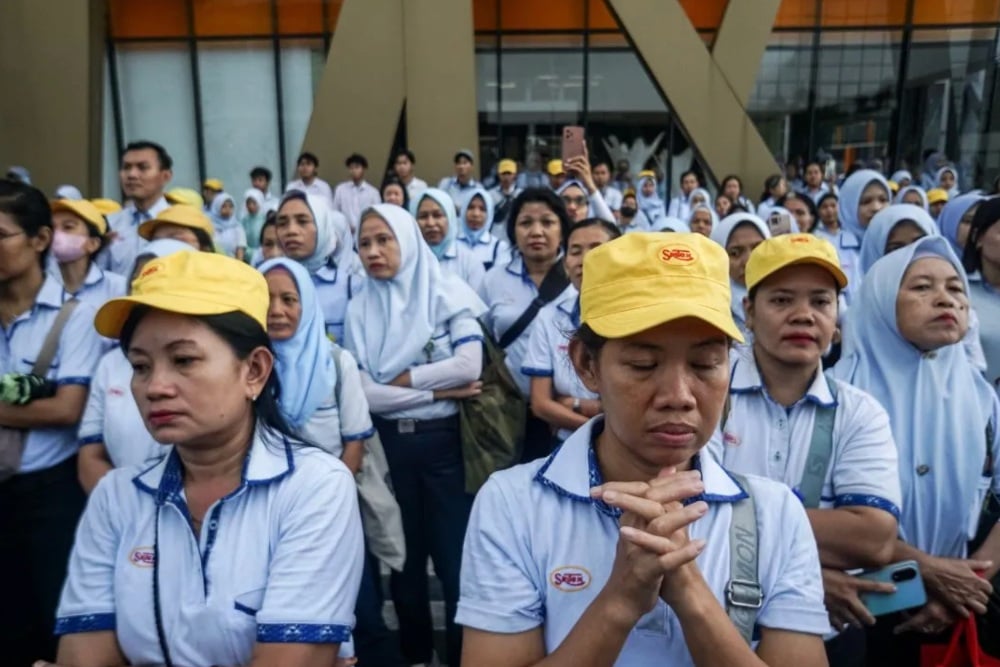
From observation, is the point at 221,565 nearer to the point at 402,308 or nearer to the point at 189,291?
the point at 189,291

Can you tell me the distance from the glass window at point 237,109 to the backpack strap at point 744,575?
13.1 m

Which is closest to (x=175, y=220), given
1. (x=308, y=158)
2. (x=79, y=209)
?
(x=79, y=209)

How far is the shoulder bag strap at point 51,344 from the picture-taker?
2.78m

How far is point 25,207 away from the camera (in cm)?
283

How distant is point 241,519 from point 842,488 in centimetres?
163

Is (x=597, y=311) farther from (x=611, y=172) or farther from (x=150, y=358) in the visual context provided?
(x=611, y=172)

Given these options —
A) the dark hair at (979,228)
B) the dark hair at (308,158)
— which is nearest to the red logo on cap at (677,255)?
the dark hair at (979,228)

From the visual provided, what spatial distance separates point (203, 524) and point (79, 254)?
2.56 m

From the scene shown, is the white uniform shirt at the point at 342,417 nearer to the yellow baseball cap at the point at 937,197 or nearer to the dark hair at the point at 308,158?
the dark hair at the point at 308,158

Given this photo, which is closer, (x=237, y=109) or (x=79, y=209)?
(x=79, y=209)

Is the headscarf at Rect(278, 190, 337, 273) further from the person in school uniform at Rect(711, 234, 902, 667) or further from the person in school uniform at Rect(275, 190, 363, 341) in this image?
the person in school uniform at Rect(711, 234, 902, 667)

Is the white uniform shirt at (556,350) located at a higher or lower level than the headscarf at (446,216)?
lower

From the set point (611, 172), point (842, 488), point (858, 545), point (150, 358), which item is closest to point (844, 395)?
point (842, 488)

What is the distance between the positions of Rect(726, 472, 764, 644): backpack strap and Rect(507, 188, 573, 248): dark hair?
9.12 feet
